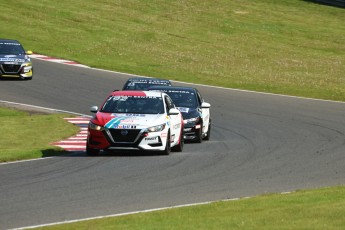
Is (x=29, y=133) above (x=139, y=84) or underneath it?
underneath

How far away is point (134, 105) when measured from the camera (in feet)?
73.3

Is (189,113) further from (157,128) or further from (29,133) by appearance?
(157,128)

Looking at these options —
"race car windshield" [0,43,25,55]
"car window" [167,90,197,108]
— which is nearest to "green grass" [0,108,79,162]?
"car window" [167,90,197,108]

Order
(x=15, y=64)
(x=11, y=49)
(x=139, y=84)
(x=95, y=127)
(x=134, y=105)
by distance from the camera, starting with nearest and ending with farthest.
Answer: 1. (x=95, y=127)
2. (x=134, y=105)
3. (x=139, y=84)
4. (x=15, y=64)
5. (x=11, y=49)

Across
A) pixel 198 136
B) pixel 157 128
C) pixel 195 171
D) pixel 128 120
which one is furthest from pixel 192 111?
pixel 195 171

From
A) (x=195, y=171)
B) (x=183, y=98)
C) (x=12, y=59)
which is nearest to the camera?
(x=195, y=171)

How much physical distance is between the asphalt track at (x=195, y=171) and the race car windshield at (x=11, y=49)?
5.91m

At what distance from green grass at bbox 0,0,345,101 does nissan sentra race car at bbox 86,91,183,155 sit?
17463 millimetres

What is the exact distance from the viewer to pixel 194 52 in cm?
4909

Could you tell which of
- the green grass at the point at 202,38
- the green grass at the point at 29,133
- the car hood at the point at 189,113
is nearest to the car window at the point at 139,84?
the green grass at the point at 29,133

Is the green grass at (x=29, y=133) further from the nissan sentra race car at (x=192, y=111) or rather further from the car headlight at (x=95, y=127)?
the nissan sentra race car at (x=192, y=111)

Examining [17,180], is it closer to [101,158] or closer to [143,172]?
[143,172]

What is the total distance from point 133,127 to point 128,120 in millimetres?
234

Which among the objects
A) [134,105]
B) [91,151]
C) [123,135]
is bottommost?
[91,151]
